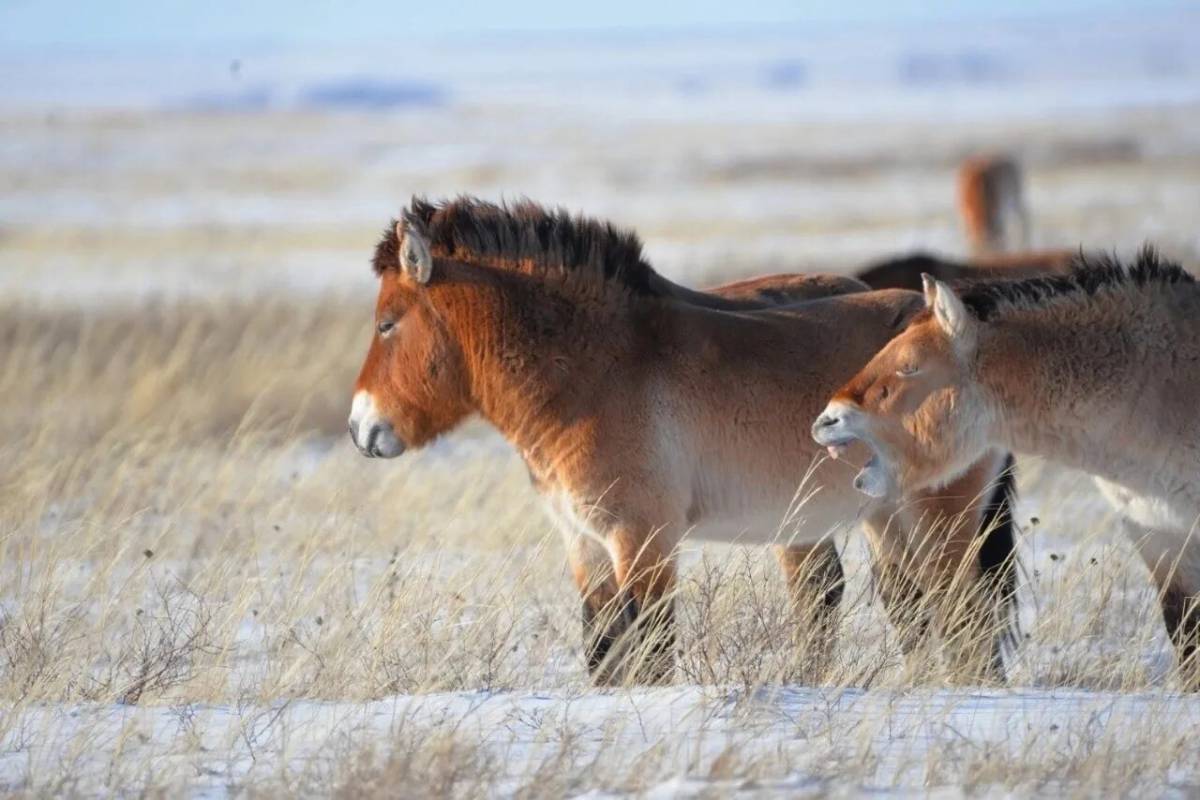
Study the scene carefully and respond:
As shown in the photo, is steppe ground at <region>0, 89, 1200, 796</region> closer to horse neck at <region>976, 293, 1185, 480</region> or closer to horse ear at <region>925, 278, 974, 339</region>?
horse neck at <region>976, 293, 1185, 480</region>

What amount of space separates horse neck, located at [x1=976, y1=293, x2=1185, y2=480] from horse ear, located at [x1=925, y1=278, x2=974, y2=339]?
4.4 inches

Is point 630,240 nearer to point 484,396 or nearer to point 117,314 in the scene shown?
point 484,396

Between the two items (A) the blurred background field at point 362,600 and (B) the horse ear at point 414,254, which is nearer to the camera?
(A) the blurred background field at point 362,600

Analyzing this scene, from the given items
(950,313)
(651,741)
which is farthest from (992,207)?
(651,741)

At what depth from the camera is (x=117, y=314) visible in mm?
16375

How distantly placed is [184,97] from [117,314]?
140 meters

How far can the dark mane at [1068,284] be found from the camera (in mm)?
6020

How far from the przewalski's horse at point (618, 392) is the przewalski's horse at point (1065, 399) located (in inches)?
18.8

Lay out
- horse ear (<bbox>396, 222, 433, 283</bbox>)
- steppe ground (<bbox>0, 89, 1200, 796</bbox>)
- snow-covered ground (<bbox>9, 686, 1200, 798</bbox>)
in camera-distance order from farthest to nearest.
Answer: horse ear (<bbox>396, 222, 433, 283</bbox>) → steppe ground (<bbox>0, 89, 1200, 796</bbox>) → snow-covered ground (<bbox>9, 686, 1200, 798</bbox>)

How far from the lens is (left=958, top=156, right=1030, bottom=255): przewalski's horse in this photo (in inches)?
599

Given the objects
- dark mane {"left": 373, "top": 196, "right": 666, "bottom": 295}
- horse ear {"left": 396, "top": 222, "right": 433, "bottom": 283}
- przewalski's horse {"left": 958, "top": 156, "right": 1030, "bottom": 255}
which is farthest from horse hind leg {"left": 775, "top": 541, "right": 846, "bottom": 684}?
przewalski's horse {"left": 958, "top": 156, "right": 1030, "bottom": 255}

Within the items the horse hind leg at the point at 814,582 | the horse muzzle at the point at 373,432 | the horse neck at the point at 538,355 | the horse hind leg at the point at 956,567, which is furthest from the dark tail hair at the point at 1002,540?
the horse muzzle at the point at 373,432

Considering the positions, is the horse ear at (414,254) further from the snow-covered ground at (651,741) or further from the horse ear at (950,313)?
the horse ear at (950,313)

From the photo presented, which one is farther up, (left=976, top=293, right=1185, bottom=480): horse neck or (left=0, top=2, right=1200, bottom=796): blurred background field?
(left=976, top=293, right=1185, bottom=480): horse neck
